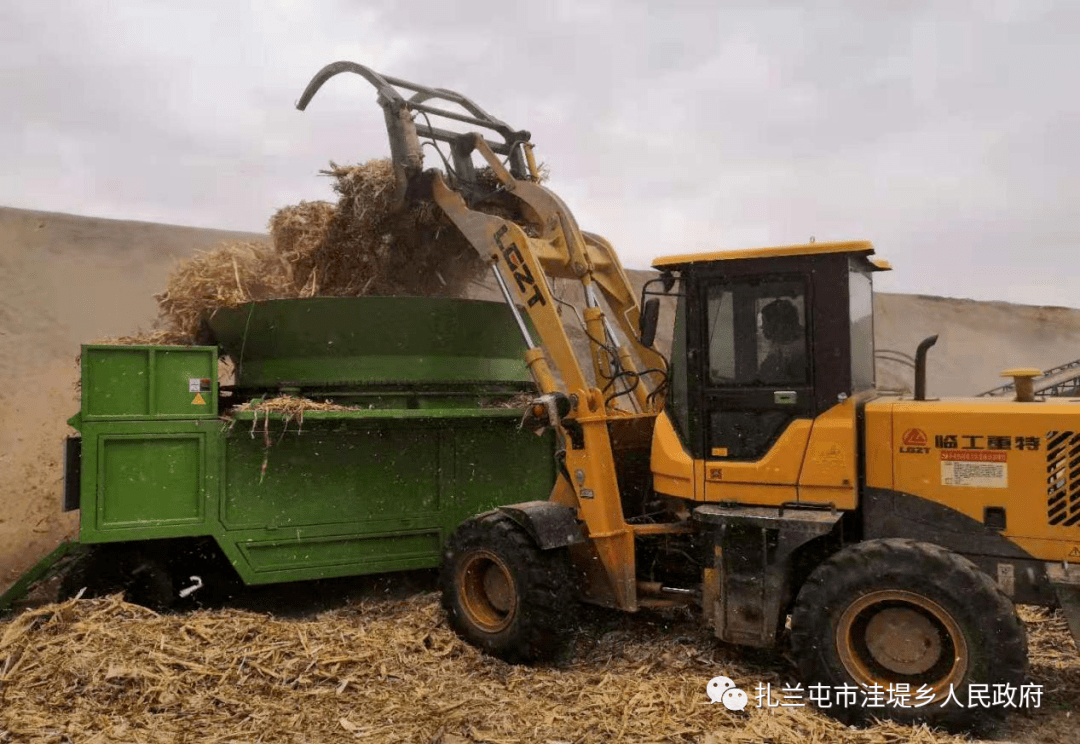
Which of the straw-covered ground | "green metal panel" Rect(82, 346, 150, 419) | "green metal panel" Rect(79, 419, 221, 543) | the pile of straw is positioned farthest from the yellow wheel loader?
"green metal panel" Rect(82, 346, 150, 419)

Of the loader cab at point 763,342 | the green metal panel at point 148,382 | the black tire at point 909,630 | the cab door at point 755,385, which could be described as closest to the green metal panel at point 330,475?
the green metal panel at point 148,382

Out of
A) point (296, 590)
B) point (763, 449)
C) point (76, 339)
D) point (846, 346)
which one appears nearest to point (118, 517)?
point (296, 590)

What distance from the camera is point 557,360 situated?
5.52 meters

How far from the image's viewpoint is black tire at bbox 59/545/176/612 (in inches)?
235

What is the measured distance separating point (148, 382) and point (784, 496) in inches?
167

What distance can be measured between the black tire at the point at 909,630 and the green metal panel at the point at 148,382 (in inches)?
166

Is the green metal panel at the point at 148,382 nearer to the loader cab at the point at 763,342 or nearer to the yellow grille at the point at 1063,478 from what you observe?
the loader cab at the point at 763,342

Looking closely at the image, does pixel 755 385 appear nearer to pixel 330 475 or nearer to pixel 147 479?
pixel 330 475

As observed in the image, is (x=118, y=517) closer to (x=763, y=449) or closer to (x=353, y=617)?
(x=353, y=617)

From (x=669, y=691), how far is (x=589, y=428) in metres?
1.60

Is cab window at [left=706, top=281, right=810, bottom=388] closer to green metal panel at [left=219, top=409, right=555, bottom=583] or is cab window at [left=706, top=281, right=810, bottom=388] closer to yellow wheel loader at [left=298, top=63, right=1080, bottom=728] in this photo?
yellow wheel loader at [left=298, top=63, right=1080, bottom=728]

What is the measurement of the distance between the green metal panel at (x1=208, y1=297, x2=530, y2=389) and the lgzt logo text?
0.92 m

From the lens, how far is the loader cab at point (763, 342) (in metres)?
4.52

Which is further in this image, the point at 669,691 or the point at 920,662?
the point at 669,691
